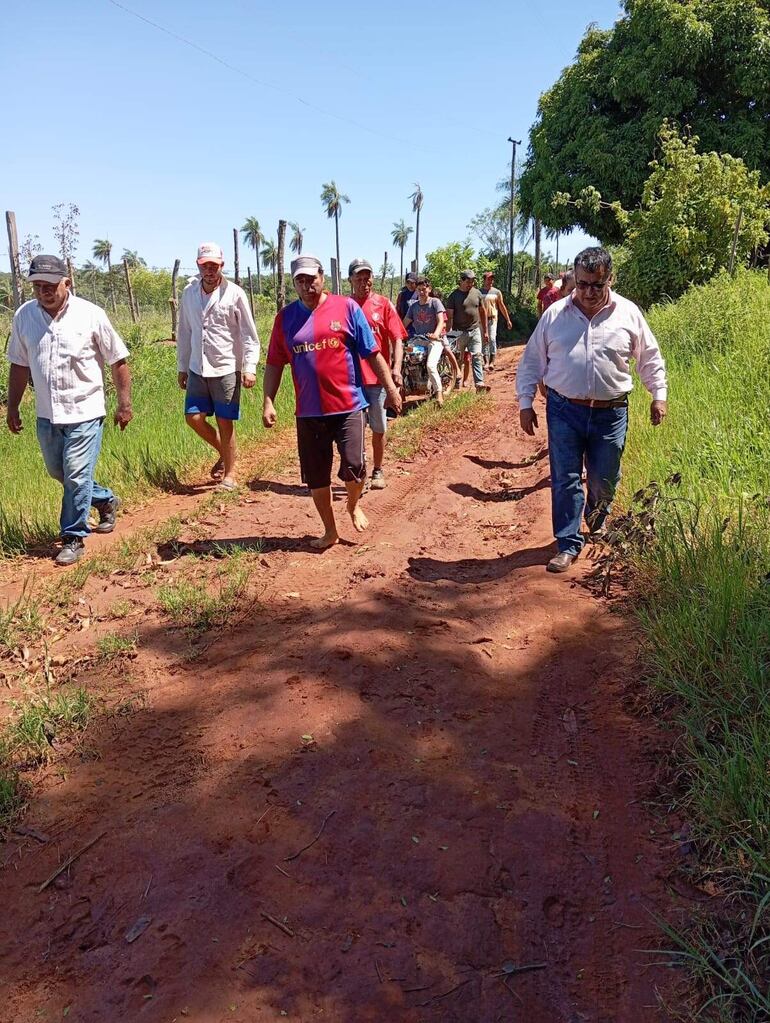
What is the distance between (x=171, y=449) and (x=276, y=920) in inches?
231

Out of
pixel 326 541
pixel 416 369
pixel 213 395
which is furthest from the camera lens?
pixel 416 369

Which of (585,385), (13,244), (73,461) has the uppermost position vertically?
(13,244)

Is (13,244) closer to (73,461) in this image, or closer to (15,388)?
(15,388)

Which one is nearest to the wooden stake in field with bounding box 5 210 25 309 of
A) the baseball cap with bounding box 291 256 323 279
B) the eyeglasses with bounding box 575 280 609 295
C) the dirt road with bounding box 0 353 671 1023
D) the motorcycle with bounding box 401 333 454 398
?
the motorcycle with bounding box 401 333 454 398

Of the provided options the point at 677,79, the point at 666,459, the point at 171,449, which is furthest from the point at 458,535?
the point at 677,79

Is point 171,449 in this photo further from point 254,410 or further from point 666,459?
point 666,459

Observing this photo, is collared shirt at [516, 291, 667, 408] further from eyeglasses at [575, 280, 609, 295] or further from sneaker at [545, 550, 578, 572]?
sneaker at [545, 550, 578, 572]

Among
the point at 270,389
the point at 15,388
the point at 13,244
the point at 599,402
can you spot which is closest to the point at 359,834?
the point at 599,402

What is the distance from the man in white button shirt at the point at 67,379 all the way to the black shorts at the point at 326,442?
4.60 feet

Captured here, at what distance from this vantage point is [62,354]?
5.23 m

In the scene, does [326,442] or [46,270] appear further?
[326,442]

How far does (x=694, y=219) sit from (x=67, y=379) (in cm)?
1423

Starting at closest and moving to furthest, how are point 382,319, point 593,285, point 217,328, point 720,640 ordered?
point 720,640
point 593,285
point 217,328
point 382,319

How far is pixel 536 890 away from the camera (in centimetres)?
228
